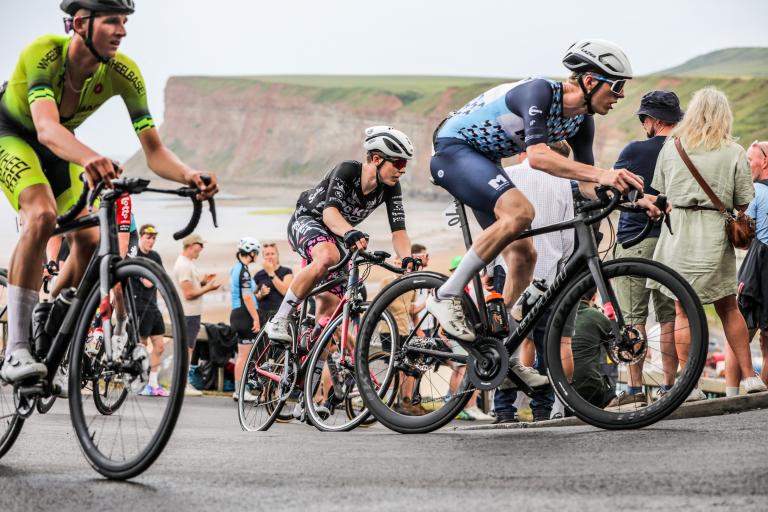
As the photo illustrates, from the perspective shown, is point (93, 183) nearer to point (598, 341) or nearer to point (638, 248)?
point (598, 341)

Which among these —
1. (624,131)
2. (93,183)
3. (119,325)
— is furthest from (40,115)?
(624,131)

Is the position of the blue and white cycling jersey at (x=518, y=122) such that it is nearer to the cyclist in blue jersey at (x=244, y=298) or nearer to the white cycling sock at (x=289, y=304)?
the white cycling sock at (x=289, y=304)

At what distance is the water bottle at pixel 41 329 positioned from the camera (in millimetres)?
5199

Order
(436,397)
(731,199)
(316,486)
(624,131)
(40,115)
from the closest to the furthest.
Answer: (316,486) → (40,115) → (436,397) → (731,199) → (624,131)

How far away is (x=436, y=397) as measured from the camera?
21.4 feet

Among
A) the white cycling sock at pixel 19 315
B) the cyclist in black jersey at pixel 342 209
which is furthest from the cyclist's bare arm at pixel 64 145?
the cyclist in black jersey at pixel 342 209

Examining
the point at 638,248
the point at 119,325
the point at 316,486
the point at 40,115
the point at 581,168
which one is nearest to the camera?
the point at 316,486

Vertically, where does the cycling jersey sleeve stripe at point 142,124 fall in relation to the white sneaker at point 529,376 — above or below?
above

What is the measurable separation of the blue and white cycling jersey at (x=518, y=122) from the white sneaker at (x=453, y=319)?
0.90 metres

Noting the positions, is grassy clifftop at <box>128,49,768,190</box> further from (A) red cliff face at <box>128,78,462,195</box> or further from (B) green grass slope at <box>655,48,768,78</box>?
(B) green grass slope at <box>655,48,768,78</box>

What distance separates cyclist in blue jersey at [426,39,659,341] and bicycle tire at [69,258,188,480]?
203cm

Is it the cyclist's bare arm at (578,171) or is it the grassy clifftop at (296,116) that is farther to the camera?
the grassy clifftop at (296,116)

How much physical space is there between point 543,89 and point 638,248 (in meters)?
3.08

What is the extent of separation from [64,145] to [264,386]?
181 inches
